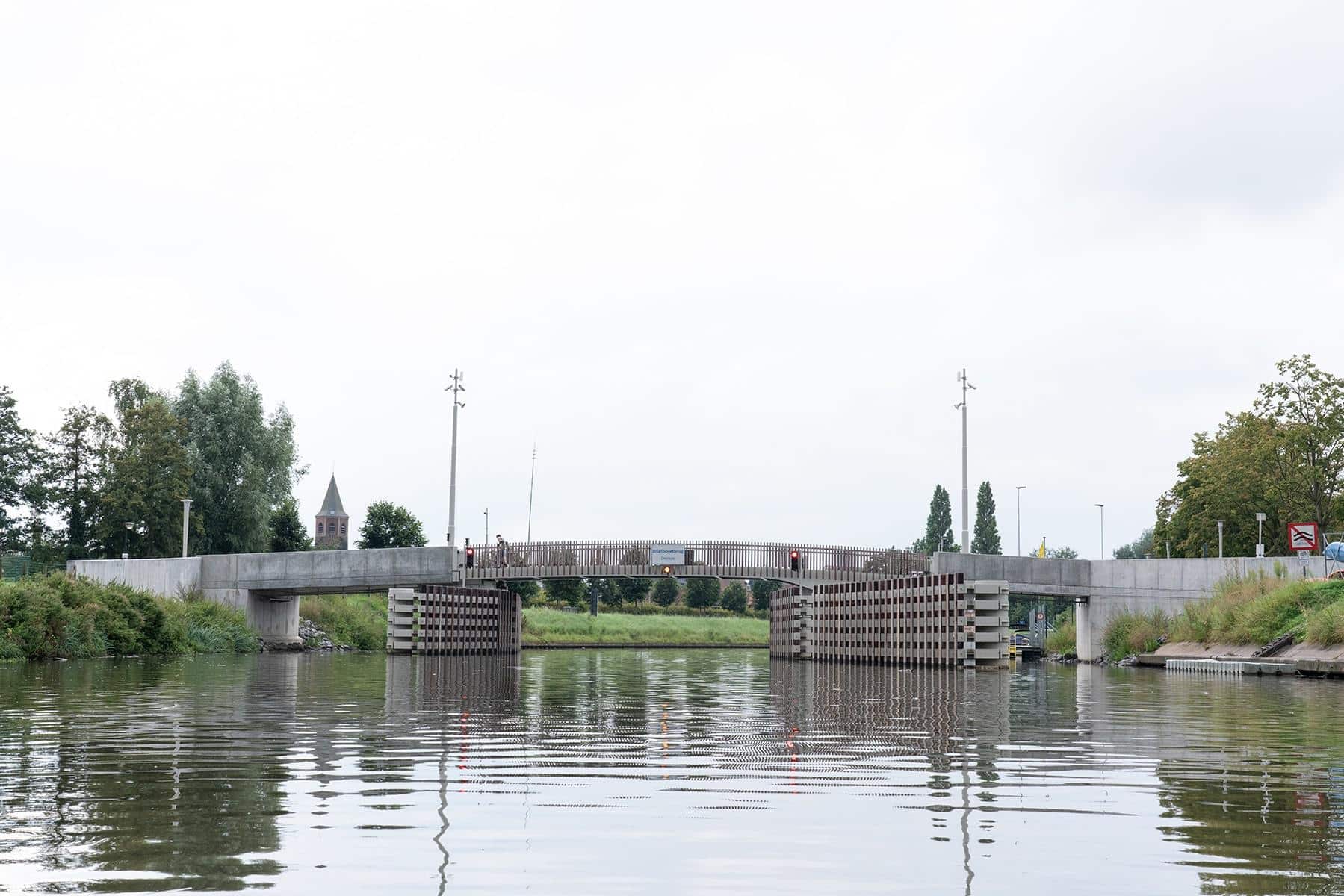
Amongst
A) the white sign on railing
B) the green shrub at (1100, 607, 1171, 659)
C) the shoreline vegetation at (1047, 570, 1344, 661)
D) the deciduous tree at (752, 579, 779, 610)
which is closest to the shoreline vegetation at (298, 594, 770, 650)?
the deciduous tree at (752, 579, 779, 610)

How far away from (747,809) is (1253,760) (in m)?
5.63

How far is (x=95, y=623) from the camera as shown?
45.9 m

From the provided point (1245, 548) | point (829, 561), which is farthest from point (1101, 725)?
point (1245, 548)

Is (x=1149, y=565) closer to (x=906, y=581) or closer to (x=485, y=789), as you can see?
(x=906, y=581)

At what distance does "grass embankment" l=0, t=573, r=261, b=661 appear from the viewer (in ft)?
136

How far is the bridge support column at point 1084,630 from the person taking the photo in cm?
5922

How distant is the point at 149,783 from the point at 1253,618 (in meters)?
40.0

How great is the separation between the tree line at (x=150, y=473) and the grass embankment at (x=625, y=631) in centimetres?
1949

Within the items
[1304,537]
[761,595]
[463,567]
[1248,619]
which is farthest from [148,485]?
[761,595]

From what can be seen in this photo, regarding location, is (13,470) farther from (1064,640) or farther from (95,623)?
(1064,640)

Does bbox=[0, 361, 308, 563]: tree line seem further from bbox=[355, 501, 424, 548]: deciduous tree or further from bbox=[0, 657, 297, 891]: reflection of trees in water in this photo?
bbox=[0, 657, 297, 891]: reflection of trees in water

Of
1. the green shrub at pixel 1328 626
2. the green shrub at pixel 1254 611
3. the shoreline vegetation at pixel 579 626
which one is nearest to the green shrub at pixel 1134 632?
the green shrub at pixel 1254 611

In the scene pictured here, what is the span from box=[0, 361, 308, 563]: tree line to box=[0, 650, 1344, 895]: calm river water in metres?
60.7

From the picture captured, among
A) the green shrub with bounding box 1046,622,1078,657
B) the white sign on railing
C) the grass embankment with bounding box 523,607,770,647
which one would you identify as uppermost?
the white sign on railing
